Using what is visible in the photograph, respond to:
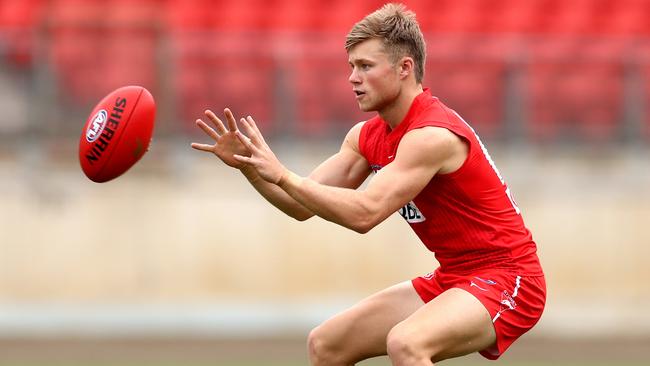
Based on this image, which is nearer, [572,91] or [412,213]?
[412,213]

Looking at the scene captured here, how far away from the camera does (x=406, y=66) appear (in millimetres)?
6406

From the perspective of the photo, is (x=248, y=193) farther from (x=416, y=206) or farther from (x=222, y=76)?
(x=416, y=206)

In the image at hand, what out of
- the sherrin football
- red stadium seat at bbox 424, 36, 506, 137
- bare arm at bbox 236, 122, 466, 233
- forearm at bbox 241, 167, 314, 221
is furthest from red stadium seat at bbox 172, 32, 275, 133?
bare arm at bbox 236, 122, 466, 233

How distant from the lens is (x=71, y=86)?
11.3 metres

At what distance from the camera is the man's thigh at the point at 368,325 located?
21.7 ft

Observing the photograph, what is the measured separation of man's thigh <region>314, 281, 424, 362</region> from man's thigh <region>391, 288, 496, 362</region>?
362 millimetres

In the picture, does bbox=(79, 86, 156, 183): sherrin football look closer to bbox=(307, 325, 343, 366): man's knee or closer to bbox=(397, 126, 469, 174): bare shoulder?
bbox=(307, 325, 343, 366): man's knee

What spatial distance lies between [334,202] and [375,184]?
0.70 ft

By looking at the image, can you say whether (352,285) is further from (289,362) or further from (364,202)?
(364,202)

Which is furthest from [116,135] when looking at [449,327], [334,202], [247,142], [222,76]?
[222,76]

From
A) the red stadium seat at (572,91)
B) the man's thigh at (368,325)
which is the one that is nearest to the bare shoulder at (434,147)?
the man's thigh at (368,325)

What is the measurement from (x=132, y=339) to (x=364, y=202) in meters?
6.34

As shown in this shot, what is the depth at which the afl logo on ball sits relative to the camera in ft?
22.1

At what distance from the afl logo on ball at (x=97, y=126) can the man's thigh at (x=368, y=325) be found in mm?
1495
